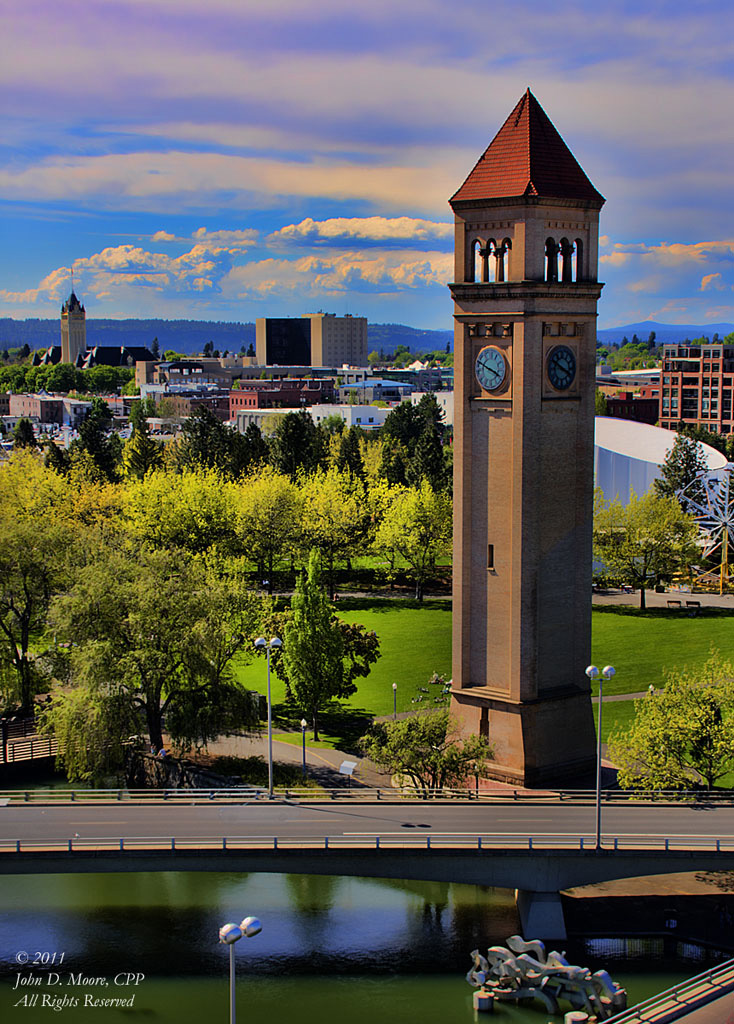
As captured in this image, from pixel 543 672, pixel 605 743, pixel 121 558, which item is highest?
pixel 121 558

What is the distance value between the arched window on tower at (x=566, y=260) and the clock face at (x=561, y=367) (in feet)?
9.63

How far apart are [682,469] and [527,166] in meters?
Answer: 71.9

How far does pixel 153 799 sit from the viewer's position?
45188 mm

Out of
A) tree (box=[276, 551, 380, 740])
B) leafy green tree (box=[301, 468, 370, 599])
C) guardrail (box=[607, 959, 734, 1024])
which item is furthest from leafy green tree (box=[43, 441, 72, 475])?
guardrail (box=[607, 959, 734, 1024])

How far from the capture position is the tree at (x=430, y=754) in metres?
46.4

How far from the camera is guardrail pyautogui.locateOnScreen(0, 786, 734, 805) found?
1747 inches

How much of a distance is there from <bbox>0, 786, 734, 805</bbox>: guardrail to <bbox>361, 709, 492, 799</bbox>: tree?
3.05 feet

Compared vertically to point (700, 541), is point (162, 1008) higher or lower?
lower

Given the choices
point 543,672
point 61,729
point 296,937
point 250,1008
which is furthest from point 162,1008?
point 543,672

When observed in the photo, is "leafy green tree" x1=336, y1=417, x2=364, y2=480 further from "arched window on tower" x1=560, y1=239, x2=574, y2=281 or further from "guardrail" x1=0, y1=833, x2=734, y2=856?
"guardrail" x1=0, y1=833, x2=734, y2=856

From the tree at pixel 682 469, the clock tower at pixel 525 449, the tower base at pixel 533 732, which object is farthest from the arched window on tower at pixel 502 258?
the tree at pixel 682 469

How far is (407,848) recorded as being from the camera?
39.4 meters

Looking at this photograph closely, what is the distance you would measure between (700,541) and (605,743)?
50663 millimetres

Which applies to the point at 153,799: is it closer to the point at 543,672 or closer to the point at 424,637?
the point at 543,672
